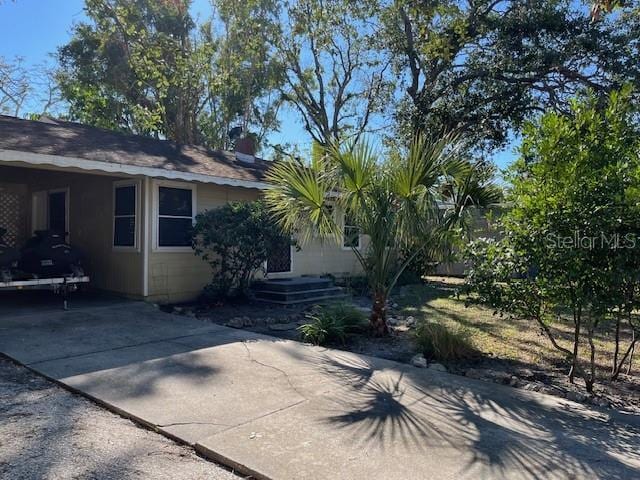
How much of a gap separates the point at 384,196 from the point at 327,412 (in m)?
3.42

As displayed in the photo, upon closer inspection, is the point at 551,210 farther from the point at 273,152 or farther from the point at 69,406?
the point at 273,152

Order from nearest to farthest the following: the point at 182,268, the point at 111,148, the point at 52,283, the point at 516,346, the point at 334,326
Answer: the point at 334,326 → the point at 516,346 → the point at 52,283 → the point at 111,148 → the point at 182,268

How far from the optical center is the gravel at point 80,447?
312 centimetres

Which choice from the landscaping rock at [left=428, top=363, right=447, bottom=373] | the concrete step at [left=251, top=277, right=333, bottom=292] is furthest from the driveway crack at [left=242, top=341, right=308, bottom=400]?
the concrete step at [left=251, top=277, right=333, bottom=292]

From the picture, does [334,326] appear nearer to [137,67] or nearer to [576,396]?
[576,396]

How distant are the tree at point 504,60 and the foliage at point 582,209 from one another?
613 centimetres

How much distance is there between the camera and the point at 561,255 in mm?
4715

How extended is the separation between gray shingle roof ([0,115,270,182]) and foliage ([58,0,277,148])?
9.51 m

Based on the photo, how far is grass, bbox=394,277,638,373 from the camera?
6.57 meters

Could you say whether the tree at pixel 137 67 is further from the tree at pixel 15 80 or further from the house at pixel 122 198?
the house at pixel 122 198

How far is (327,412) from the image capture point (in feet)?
14.0

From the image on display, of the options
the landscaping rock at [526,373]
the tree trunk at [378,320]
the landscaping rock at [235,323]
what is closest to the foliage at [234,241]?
the landscaping rock at [235,323]

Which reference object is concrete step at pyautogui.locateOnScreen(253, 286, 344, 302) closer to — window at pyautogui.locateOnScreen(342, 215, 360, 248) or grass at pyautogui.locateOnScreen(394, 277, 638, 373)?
grass at pyautogui.locateOnScreen(394, 277, 638, 373)

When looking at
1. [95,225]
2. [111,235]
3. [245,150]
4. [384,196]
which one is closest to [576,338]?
[384,196]
